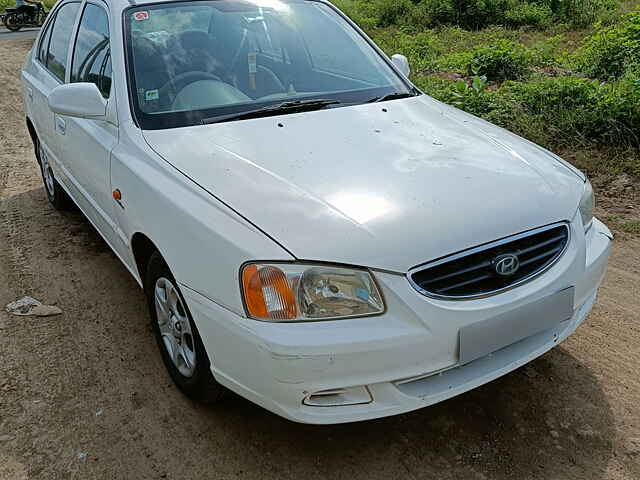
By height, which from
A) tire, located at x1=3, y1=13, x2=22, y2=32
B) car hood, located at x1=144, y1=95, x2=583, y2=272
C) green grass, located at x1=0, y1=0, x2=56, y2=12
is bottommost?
green grass, located at x1=0, y1=0, x2=56, y2=12

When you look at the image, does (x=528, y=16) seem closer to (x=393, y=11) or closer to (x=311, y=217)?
(x=393, y=11)

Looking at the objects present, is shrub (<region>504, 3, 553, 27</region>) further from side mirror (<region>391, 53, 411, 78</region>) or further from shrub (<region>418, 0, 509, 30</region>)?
side mirror (<region>391, 53, 411, 78</region>)

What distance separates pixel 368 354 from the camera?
217cm

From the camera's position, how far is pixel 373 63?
12.5ft

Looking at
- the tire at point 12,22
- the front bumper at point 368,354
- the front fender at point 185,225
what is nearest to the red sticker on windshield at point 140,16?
the front fender at point 185,225

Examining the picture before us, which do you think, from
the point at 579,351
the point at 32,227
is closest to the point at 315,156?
the point at 579,351

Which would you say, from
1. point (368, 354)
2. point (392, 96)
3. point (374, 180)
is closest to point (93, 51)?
point (392, 96)

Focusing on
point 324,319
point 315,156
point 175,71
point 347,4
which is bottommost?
point 347,4

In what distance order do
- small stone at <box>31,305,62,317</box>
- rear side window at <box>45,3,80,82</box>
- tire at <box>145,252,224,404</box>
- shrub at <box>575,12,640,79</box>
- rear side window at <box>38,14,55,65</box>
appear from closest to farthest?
1. tire at <box>145,252,224,404</box>
2. small stone at <box>31,305,62,317</box>
3. rear side window at <box>45,3,80,82</box>
4. rear side window at <box>38,14,55,65</box>
5. shrub at <box>575,12,640,79</box>

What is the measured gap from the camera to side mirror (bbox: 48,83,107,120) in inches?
127

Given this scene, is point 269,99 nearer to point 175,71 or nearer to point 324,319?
point 175,71

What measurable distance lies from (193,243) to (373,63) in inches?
72.3

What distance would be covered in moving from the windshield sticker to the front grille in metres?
1.65

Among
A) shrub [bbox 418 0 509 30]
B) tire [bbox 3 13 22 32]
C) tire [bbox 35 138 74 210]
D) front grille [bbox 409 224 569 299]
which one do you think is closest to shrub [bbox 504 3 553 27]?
shrub [bbox 418 0 509 30]
